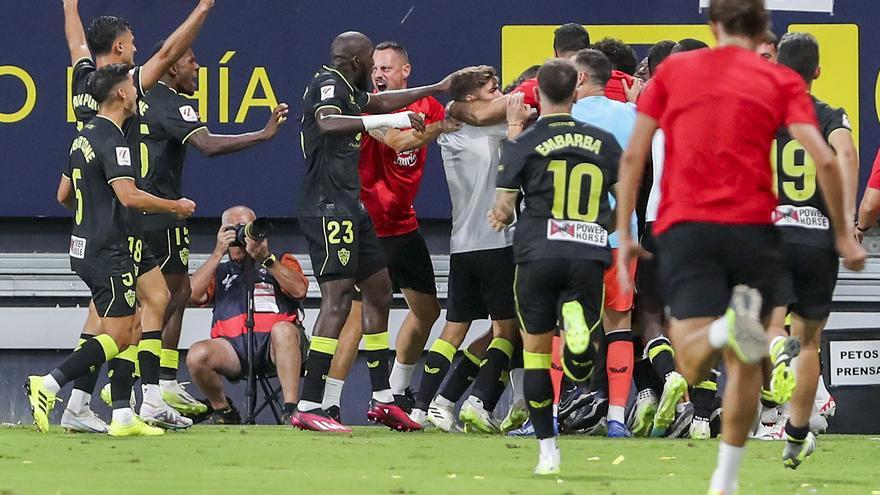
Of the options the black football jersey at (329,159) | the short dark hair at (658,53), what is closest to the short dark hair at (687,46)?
the short dark hair at (658,53)

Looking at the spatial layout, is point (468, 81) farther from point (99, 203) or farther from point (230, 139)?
point (99, 203)

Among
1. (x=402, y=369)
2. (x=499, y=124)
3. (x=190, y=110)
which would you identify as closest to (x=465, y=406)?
(x=402, y=369)

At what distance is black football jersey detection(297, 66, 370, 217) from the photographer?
31.0ft

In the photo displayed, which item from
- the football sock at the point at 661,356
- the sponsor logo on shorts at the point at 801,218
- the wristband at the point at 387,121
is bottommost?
the football sock at the point at 661,356

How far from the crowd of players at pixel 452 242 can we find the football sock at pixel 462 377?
15 millimetres

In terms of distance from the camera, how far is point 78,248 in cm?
895

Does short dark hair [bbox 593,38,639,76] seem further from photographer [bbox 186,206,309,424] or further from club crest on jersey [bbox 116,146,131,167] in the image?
club crest on jersey [bbox 116,146,131,167]

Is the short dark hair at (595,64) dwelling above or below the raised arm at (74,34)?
below

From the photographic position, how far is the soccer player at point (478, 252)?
9.66 m

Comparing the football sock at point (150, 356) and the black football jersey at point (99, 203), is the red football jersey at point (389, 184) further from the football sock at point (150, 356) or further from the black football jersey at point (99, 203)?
the black football jersey at point (99, 203)

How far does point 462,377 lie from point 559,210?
8.63ft

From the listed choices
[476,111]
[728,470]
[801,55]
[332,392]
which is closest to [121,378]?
[332,392]

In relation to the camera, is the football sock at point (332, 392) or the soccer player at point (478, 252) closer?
the soccer player at point (478, 252)

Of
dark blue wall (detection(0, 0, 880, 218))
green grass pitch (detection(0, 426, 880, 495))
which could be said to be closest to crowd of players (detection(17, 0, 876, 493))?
green grass pitch (detection(0, 426, 880, 495))
